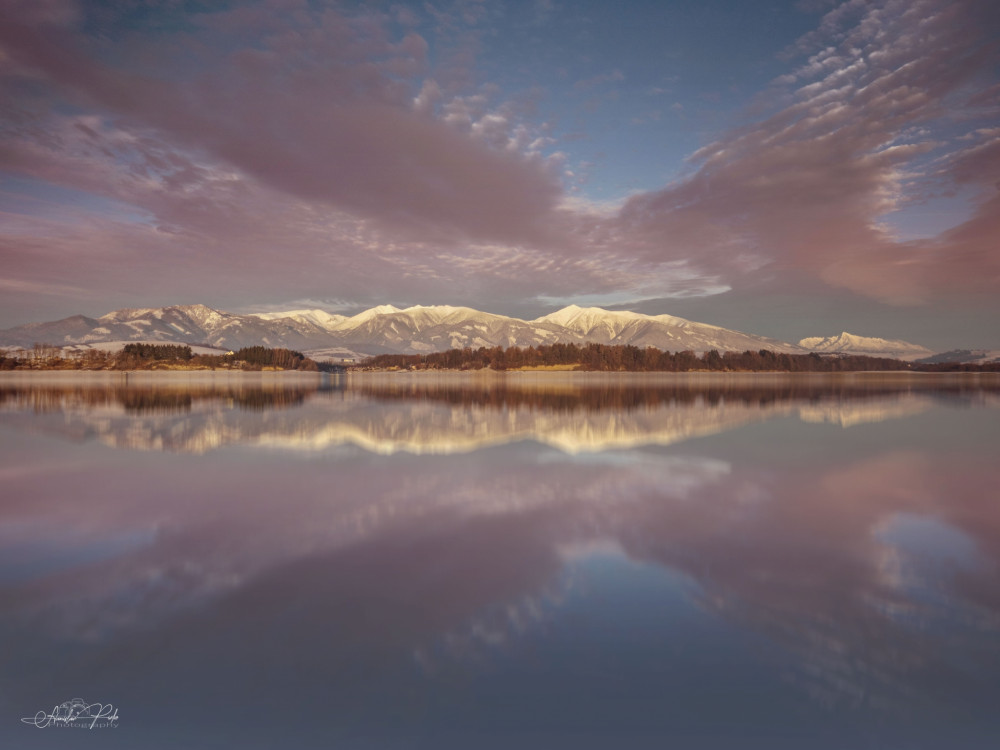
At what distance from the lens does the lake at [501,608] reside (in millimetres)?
6184

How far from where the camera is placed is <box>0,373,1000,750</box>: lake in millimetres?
6184

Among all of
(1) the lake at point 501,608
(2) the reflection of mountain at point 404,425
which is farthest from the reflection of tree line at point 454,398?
(1) the lake at point 501,608

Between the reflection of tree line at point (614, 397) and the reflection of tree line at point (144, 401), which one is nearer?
the reflection of tree line at point (144, 401)

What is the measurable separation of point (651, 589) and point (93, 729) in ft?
25.6

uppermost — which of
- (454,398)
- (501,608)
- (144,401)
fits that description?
(501,608)

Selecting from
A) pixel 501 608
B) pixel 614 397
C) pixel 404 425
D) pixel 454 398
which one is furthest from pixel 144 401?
pixel 501 608

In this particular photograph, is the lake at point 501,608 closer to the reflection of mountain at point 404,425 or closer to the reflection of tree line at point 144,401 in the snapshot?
the reflection of mountain at point 404,425

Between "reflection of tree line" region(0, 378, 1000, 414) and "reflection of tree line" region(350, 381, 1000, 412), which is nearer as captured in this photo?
"reflection of tree line" region(0, 378, 1000, 414)

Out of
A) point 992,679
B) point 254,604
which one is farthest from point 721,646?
point 254,604

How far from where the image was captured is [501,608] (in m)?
8.85

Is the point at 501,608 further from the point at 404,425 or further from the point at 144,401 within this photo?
the point at 144,401

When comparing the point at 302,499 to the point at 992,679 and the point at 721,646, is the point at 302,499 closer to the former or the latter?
the point at 721,646

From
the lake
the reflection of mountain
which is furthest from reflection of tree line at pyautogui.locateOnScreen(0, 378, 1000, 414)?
the lake

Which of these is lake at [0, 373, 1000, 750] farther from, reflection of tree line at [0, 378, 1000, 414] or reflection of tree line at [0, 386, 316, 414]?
reflection of tree line at [0, 378, 1000, 414]
